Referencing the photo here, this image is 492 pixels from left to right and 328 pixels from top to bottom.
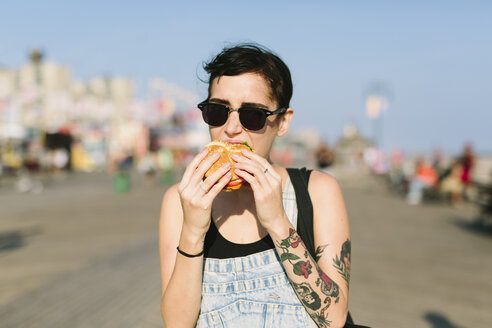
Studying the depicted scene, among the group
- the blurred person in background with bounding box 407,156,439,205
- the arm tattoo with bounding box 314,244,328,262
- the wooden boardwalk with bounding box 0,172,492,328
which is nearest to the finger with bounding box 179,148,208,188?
the arm tattoo with bounding box 314,244,328,262

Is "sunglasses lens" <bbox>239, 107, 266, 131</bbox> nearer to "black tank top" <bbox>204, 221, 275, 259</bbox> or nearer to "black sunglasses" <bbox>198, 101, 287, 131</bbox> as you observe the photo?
"black sunglasses" <bbox>198, 101, 287, 131</bbox>

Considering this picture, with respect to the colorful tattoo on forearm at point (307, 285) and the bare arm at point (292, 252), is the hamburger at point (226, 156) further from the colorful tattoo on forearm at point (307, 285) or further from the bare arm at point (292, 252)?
the colorful tattoo on forearm at point (307, 285)

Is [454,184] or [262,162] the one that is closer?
[262,162]

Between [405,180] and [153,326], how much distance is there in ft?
54.5

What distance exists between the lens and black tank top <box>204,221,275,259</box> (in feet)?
6.85

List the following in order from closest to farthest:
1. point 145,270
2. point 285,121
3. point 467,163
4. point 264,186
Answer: point 264,186
point 285,121
point 145,270
point 467,163

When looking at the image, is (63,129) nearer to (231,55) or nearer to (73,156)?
(73,156)

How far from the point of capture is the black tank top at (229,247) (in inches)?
82.2

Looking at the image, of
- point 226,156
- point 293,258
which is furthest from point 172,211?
point 293,258

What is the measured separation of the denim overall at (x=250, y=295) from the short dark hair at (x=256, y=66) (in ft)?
2.63

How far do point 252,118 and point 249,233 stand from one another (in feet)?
1.79

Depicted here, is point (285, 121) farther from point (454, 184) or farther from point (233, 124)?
point (454, 184)

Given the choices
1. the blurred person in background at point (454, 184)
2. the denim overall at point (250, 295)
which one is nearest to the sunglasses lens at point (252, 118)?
the denim overall at point (250, 295)

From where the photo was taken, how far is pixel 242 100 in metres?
2.21
